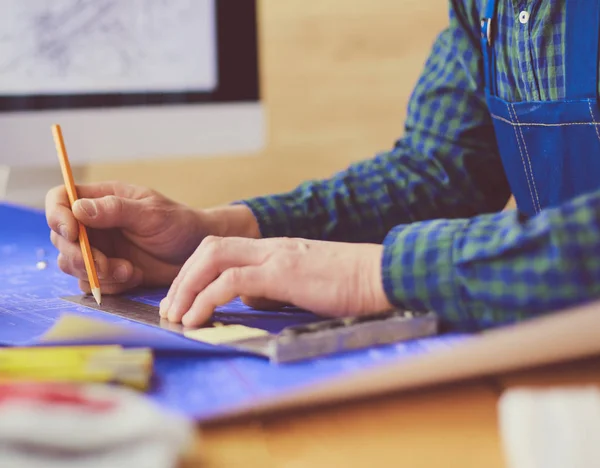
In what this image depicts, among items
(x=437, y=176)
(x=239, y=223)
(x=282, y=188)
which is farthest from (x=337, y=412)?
(x=282, y=188)

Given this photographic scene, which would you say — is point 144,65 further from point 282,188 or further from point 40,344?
point 40,344

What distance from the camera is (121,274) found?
0.69 meters

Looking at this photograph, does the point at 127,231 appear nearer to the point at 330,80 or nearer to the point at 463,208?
the point at 463,208

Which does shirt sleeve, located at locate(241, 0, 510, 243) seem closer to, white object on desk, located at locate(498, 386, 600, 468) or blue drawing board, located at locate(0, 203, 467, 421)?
blue drawing board, located at locate(0, 203, 467, 421)

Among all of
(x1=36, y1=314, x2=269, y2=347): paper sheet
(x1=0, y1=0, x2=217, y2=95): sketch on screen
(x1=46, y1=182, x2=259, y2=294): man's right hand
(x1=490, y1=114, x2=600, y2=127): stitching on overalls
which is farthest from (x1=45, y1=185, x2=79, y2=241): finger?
(x1=490, y1=114, x2=600, y2=127): stitching on overalls

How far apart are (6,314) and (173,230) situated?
7.5 inches

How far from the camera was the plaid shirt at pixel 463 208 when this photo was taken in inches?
17.7

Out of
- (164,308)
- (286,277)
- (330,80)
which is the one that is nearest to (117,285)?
(164,308)

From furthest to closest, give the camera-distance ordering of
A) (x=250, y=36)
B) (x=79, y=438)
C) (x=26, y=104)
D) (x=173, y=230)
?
(x=250, y=36)
(x=26, y=104)
(x=173, y=230)
(x=79, y=438)

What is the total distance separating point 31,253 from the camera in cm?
87

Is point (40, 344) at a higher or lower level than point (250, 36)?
lower

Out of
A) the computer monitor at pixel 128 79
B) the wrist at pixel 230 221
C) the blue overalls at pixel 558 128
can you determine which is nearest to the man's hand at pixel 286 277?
the wrist at pixel 230 221

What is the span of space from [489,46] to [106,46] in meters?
0.50

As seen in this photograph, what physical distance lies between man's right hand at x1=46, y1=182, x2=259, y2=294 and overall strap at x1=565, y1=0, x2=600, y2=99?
36cm
